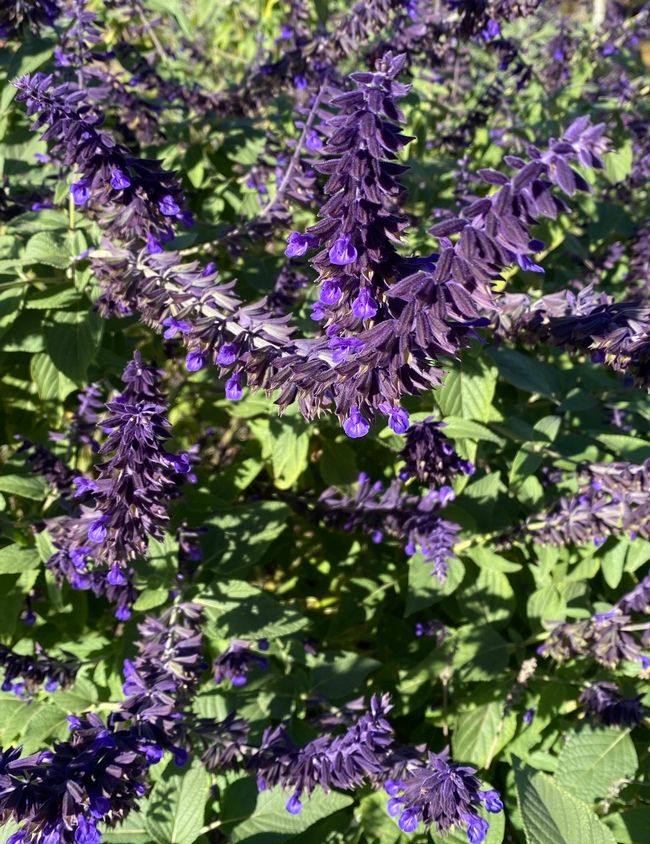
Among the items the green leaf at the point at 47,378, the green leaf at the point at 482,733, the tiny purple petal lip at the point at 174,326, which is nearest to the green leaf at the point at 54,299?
the green leaf at the point at 47,378

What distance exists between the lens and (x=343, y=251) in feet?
4.87

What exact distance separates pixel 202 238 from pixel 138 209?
132cm

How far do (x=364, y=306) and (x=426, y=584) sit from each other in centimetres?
181

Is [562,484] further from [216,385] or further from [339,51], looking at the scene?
[339,51]

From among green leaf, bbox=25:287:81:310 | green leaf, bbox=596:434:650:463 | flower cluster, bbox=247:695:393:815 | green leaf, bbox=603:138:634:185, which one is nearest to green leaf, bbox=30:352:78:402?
green leaf, bbox=25:287:81:310

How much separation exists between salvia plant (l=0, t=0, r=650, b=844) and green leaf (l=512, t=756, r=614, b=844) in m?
0.01

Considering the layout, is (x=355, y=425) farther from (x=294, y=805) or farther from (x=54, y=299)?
(x=54, y=299)

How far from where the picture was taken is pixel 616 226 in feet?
15.6

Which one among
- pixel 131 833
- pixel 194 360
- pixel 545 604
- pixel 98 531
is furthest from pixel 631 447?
pixel 131 833

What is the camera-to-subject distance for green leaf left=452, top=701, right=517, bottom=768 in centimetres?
290

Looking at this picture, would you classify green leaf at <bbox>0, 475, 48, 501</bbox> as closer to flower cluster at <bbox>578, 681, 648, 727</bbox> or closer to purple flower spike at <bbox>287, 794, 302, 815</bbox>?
purple flower spike at <bbox>287, 794, 302, 815</bbox>

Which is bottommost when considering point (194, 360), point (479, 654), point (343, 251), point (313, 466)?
point (313, 466)

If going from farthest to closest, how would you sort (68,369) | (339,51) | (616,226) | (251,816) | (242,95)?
(616,226) < (242,95) < (339,51) < (68,369) < (251,816)

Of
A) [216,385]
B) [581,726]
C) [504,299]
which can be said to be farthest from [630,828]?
[216,385]
